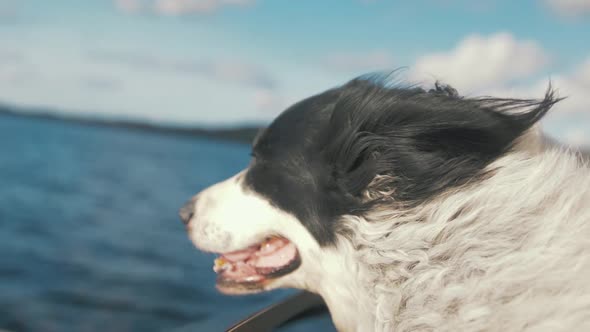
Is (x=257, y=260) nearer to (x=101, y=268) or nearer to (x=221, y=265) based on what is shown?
(x=221, y=265)

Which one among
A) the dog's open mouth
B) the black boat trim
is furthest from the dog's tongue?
the black boat trim

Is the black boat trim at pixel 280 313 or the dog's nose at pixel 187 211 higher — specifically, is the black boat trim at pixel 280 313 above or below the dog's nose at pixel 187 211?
below

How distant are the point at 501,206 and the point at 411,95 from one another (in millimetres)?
589

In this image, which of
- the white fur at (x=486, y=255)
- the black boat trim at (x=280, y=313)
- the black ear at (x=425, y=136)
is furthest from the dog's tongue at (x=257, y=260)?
the black ear at (x=425, y=136)

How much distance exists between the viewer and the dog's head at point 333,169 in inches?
82.0

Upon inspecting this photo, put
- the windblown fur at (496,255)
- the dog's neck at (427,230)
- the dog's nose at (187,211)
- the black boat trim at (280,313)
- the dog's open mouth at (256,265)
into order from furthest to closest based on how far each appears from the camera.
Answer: the dog's nose at (187,211) < the dog's open mouth at (256,265) < the black boat trim at (280,313) < the dog's neck at (427,230) < the windblown fur at (496,255)

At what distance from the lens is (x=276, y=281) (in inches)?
110

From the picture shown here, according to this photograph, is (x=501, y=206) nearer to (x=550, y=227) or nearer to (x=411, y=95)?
(x=550, y=227)

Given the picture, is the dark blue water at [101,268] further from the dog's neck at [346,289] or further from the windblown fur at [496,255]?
the windblown fur at [496,255]

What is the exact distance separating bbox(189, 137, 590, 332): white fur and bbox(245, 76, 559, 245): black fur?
83mm

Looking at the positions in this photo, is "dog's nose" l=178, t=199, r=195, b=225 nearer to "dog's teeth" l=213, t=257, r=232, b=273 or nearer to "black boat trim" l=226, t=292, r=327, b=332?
"dog's teeth" l=213, t=257, r=232, b=273

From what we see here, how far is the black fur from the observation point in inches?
81.4

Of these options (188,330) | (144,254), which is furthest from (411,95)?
(144,254)

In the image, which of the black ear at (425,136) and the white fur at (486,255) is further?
the black ear at (425,136)
